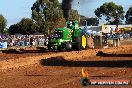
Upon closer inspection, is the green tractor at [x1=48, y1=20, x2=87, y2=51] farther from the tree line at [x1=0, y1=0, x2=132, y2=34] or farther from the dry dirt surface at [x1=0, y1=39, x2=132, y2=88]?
the tree line at [x1=0, y1=0, x2=132, y2=34]

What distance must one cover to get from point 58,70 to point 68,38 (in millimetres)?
16769

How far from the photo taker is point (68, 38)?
35.2 meters

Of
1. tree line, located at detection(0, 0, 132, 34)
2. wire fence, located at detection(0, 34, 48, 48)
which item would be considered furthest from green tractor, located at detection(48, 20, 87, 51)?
tree line, located at detection(0, 0, 132, 34)

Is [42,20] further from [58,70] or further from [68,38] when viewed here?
[58,70]

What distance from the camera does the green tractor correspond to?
115 feet

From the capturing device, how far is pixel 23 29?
93875 millimetres

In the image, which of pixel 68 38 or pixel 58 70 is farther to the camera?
pixel 68 38

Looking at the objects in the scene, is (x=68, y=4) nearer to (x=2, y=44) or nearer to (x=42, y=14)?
(x=2, y=44)

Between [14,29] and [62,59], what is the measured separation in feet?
236

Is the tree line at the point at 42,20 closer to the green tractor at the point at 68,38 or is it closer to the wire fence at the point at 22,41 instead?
the wire fence at the point at 22,41

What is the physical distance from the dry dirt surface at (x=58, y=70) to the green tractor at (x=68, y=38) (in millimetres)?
3287

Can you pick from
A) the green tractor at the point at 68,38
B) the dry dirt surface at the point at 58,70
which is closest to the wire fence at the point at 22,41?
the green tractor at the point at 68,38

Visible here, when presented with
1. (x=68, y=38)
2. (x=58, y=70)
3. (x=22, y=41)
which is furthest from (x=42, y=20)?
(x=58, y=70)

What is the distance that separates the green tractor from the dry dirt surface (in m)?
3.29
